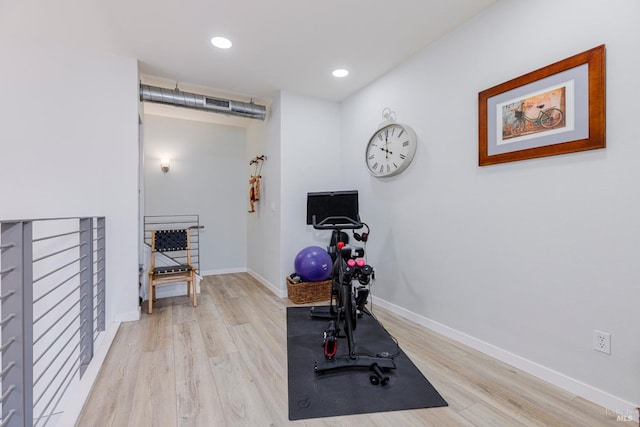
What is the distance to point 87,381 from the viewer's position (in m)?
1.87

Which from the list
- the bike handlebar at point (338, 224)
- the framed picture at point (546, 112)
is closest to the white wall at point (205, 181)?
the bike handlebar at point (338, 224)

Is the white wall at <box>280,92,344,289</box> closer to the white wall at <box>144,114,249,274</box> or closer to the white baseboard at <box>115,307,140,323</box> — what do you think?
the white baseboard at <box>115,307,140,323</box>

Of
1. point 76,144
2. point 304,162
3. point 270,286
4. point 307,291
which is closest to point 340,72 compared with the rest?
point 304,162

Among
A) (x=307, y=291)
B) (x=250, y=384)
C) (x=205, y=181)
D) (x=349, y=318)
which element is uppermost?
(x=205, y=181)

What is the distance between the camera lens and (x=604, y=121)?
1650mm

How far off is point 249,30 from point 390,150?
1.78 m

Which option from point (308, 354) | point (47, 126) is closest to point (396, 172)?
point (308, 354)

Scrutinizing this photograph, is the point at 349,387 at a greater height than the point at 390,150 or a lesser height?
lesser

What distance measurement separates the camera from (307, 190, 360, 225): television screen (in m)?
3.46

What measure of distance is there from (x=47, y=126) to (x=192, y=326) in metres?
2.31

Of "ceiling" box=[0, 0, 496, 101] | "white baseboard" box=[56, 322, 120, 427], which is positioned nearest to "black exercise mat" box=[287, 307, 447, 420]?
"white baseboard" box=[56, 322, 120, 427]

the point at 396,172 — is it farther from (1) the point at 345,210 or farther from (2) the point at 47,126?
(2) the point at 47,126

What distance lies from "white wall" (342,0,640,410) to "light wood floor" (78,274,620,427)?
9.3 inches

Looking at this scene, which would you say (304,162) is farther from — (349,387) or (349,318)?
(349,387)
